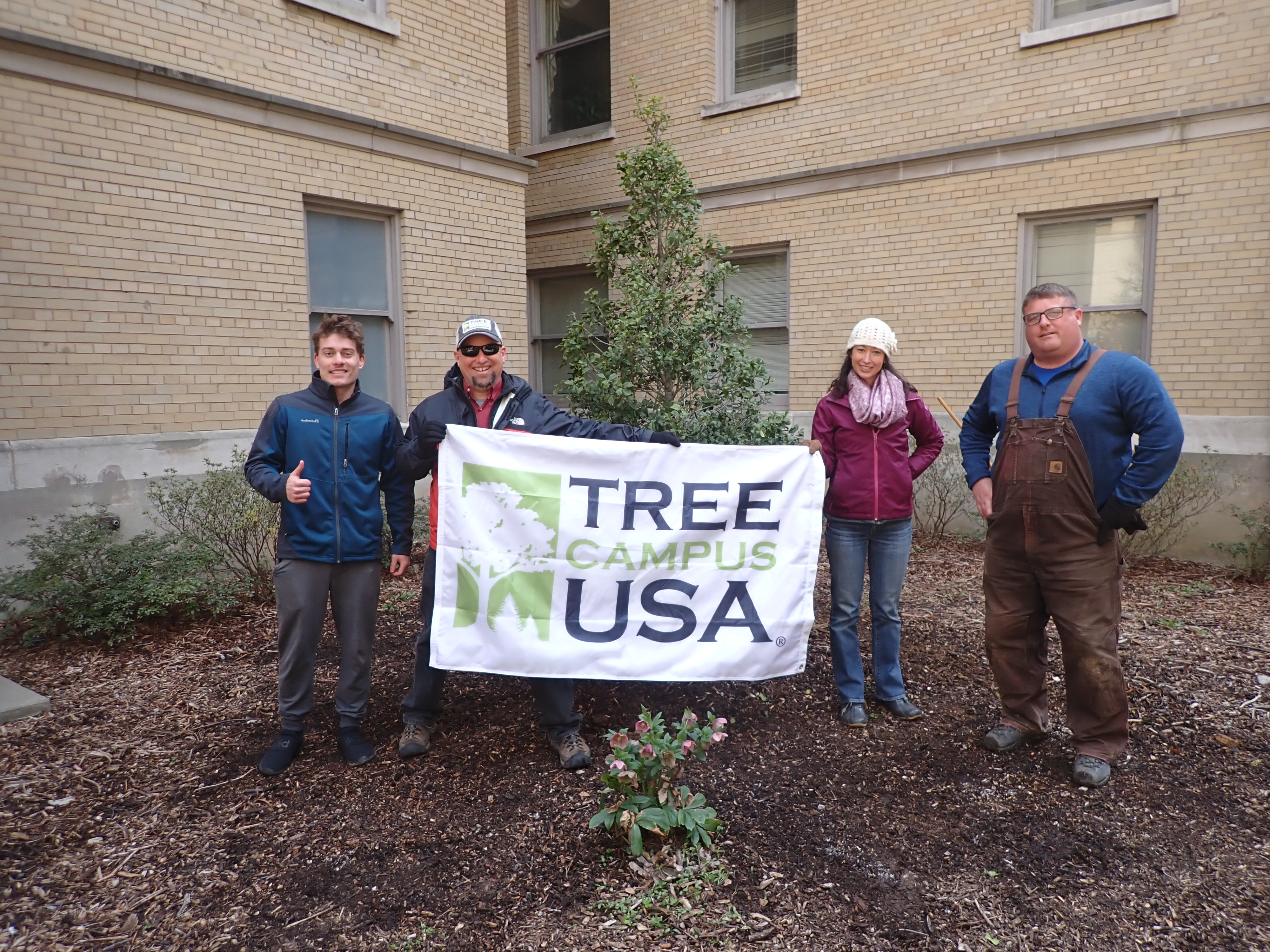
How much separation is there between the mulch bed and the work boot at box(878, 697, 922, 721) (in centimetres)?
7

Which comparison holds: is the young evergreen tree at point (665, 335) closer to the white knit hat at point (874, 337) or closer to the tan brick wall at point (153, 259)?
the white knit hat at point (874, 337)

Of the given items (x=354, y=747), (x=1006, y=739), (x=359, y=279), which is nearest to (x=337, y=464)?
(x=354, y=747)

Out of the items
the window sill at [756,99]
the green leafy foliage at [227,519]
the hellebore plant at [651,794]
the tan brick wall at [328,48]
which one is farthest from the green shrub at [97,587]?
the window sill at [756,99]

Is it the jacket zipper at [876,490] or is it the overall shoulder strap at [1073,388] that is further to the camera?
the jacket zipper at [876,490]

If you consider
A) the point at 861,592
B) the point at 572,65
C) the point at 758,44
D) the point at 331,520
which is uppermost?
the point at 572,65

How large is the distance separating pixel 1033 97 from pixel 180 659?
9343 millimetres

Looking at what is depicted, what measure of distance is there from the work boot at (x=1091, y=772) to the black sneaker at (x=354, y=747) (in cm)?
317

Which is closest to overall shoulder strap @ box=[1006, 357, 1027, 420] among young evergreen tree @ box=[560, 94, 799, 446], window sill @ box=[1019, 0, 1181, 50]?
young evergreen tree @ box=[560, 94, 799, 446]

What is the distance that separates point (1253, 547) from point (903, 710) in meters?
5.23

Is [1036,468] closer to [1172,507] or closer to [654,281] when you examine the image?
[654,281]

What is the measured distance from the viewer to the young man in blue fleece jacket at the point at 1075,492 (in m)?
3.68

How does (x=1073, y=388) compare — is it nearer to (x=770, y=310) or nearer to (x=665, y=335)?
(x=665, y=335)

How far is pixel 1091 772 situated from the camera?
381 cm

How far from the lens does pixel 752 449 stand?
433cm
